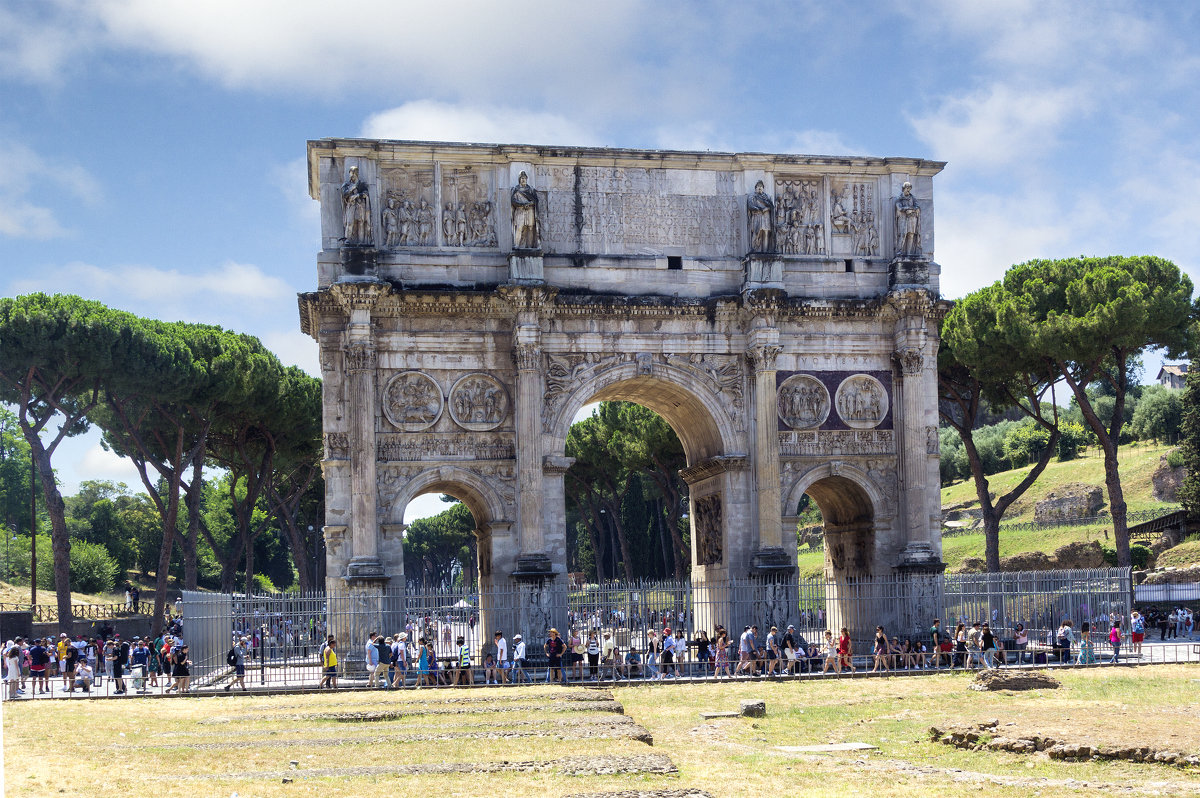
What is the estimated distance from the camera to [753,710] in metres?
19.2

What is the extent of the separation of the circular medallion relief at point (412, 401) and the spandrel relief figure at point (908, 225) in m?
11.2

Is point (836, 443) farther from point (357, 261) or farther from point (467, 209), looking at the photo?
point (357, 261)

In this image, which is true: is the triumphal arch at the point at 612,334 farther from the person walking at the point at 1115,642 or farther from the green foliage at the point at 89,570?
the green foliage at the point at 89,570

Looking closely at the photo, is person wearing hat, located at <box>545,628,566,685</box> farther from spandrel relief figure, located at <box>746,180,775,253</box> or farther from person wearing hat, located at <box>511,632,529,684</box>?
spandrel relief figure, located at <box>746,180,775,253</box>

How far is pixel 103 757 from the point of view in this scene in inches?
567

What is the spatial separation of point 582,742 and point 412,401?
47.6 ft

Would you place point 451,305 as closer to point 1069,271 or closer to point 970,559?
point 1069,271

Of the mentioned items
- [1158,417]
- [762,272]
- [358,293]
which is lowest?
[358,293]

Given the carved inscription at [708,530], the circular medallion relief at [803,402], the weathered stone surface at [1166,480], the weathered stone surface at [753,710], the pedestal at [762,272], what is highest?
the pedestal at [762,272]

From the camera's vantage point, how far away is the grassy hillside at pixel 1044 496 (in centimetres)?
5456

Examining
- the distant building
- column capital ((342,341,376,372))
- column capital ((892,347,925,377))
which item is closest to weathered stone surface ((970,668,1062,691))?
column capital ((892,347,925,377))

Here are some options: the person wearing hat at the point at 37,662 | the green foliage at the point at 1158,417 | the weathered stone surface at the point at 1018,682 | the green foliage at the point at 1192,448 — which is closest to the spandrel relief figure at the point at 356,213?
the person wearing hat at the point at 37,662

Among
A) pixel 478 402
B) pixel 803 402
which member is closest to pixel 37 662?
pixel 478 402

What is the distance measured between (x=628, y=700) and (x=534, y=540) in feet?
19.6
